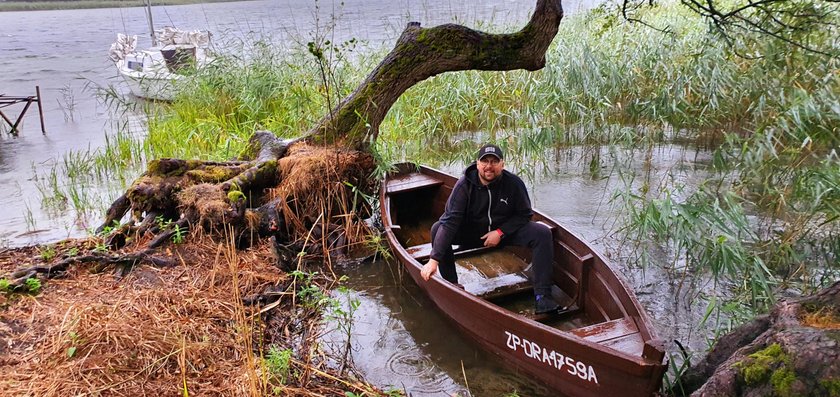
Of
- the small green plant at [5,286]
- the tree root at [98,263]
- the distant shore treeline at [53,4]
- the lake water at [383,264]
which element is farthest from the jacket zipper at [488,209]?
the distant shore treeline at [53,4]

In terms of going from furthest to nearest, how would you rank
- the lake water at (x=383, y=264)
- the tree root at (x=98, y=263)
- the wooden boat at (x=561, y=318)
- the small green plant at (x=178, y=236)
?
A: the small green plant at (x=178, y=236) < the tree root at (x=98, y=263) < the lake water at (x=383, y=264) < the wooden boat at (x=561, y=318)

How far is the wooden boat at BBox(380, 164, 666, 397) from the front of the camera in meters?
3.35

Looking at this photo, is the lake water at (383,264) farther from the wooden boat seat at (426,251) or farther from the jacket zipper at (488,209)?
the jacket zipper at (488,209)

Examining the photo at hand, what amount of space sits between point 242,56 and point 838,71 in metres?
8.19

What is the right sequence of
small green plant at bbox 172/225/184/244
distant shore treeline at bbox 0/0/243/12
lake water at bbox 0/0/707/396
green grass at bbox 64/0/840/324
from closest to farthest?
lake water at bbox 0/0/707/396, green grass at bbox 64/0/840/324, small green plant at bbox 172/225/184/244, distant shore treeline at bbox 0/0/243/12

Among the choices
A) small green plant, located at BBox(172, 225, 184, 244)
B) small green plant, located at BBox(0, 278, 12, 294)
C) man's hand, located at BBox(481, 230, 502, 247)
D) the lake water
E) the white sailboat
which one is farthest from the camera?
the white sailboat

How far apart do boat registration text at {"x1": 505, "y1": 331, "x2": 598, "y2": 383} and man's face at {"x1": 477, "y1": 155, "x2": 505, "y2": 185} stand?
1217 mm

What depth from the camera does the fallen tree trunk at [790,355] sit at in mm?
2311

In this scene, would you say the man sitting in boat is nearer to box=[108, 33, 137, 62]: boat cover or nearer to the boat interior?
the boat interior

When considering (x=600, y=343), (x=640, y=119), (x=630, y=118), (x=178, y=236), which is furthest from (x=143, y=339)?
(x=630, y=118)

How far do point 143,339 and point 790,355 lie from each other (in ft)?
11.5

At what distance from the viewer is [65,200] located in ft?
24.9

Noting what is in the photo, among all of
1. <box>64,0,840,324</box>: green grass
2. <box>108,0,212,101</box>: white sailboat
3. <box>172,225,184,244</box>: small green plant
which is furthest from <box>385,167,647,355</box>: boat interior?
<box>108,0,212,101</box>: white sailboat

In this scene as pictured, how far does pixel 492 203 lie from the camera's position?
188 inches
